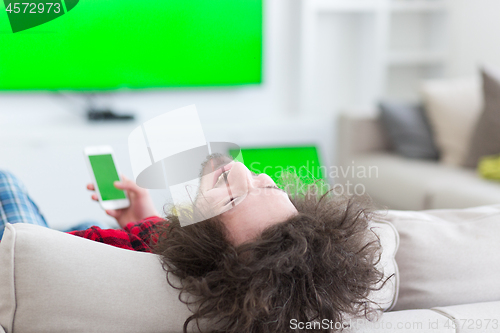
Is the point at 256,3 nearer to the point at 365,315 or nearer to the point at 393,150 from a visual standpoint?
the point at 393,150

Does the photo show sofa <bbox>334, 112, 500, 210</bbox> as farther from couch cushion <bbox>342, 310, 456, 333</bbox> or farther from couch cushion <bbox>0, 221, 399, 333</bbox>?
couch cushion <bbox>0, 221, 399, 333</bbox>

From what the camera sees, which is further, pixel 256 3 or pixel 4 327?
pixel 256 3

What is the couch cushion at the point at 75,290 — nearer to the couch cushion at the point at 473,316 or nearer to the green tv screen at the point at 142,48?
the couch cushion at the point at 473,316

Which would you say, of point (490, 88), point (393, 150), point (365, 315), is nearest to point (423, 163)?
point (393, 150)

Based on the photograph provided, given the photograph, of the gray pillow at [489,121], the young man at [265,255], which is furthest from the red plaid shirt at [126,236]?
the gray pillow at [489,121]

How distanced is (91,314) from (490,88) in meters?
2.21

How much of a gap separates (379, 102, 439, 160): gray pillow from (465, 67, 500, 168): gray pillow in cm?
29

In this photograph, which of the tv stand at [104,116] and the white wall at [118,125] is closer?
the white wall at [118,125]

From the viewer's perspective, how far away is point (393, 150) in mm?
2777

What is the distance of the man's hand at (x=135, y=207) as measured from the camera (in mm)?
1318

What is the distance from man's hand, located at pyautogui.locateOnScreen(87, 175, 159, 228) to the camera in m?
1.32

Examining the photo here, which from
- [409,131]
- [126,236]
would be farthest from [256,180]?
[409,131]

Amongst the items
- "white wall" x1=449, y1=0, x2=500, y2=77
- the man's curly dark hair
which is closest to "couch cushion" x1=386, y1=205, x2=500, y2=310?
the man's curly dark hair

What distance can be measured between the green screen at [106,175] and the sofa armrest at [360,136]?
1699 millimetres
